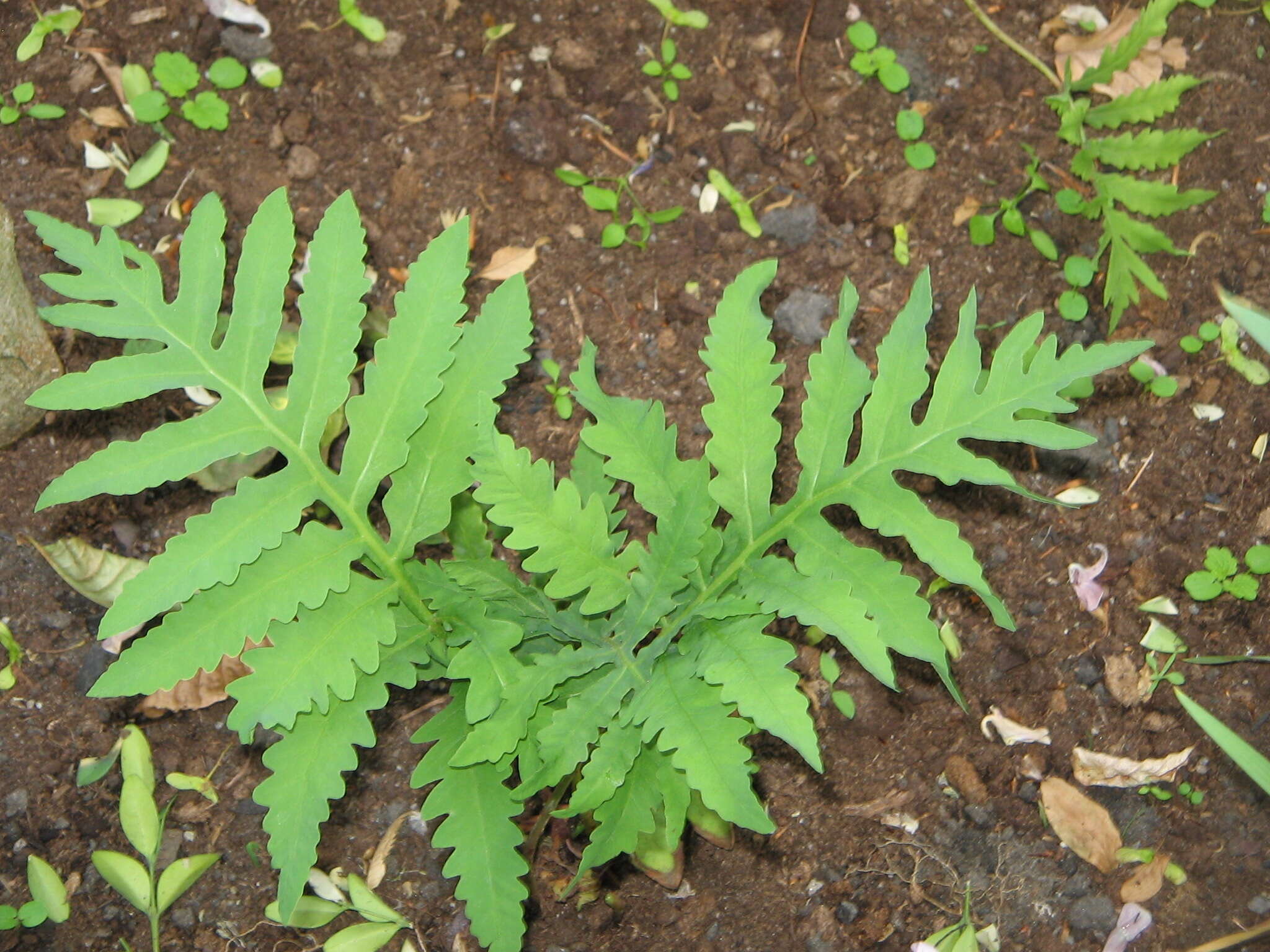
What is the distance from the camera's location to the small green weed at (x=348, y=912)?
2.24m

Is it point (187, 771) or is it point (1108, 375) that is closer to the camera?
point (187, 771)

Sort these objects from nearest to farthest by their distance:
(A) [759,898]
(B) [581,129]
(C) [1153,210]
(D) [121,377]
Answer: (D) [121,377] < (A) [759,898] < (C) [1153,210] < (B) [581,129]

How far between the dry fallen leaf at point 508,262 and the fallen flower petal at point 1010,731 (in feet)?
5.01

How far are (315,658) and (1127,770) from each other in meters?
1.76

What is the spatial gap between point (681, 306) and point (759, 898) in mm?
1391

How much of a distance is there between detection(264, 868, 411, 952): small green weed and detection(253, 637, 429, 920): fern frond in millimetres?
484

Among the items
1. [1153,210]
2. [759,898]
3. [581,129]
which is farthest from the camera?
[581,129]

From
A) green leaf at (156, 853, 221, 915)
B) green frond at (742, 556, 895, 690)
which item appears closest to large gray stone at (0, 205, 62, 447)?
green leaf at (156, 853, 221, 915)

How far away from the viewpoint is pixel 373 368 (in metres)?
1.89

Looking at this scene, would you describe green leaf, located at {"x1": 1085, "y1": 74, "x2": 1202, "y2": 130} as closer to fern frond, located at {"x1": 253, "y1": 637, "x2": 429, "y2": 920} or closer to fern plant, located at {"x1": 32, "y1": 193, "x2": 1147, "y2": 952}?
fern plant, located at {"x1": 32, "y1": 193, "x2": 1147, "y2": 952}

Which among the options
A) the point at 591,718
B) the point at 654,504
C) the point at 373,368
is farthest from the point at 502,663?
the point at 373,368

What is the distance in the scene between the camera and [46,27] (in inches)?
109

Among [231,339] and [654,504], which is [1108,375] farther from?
[231,339]

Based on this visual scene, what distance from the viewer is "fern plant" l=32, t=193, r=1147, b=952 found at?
1.75 metres
